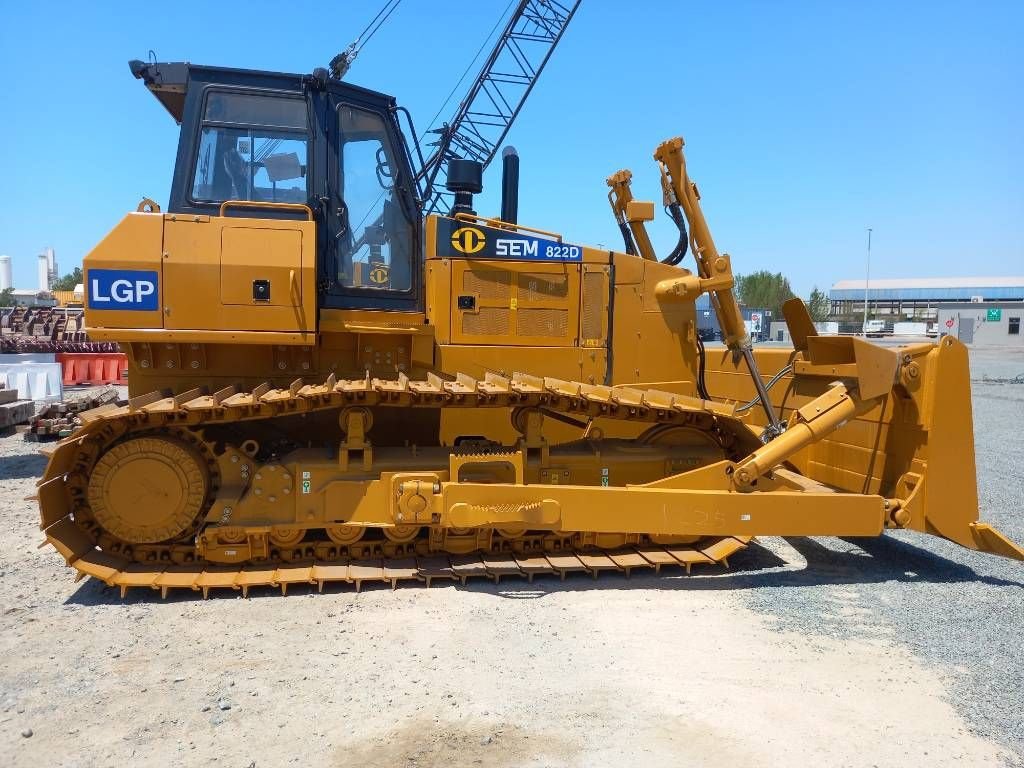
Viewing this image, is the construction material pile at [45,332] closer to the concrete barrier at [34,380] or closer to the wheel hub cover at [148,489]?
the concrete barrier at [34,380]

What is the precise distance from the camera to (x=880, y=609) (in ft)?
16.1

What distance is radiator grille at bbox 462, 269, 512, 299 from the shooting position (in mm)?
5762

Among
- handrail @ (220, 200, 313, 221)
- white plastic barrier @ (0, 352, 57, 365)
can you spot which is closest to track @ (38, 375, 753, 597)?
handrail @ (220, 200, 313, 221)

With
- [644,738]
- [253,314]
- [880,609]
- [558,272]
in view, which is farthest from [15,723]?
[880,609]

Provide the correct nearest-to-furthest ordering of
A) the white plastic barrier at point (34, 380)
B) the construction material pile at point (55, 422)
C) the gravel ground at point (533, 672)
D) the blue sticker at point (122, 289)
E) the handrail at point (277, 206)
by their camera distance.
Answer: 1. the gravel ground at point (533, 672)
2. the blue sticker at point (122, 289)
3. the handrail at point (277, 206)
4. the construction material pile at point (55, 422)
5. the white plastic barrier at point (34, 380)

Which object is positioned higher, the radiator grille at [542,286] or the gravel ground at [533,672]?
the radiator grille at [542,286]

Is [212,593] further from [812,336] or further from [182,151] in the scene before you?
[812,336]

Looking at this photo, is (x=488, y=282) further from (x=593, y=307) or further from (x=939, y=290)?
(x=939, y=290)

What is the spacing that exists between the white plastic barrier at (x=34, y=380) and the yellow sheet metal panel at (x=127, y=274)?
40.5 feet

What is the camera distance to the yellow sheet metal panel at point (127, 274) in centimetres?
470

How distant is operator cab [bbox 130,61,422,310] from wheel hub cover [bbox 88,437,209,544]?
150 centimetres

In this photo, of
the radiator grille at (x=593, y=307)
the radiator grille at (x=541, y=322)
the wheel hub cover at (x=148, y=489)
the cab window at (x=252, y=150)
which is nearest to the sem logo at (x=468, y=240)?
the radiator grille at (x=541, y=322)

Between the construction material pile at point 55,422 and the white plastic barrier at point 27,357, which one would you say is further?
the white plastic barrier at point 27,357

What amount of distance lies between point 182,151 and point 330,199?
1.06 meters
